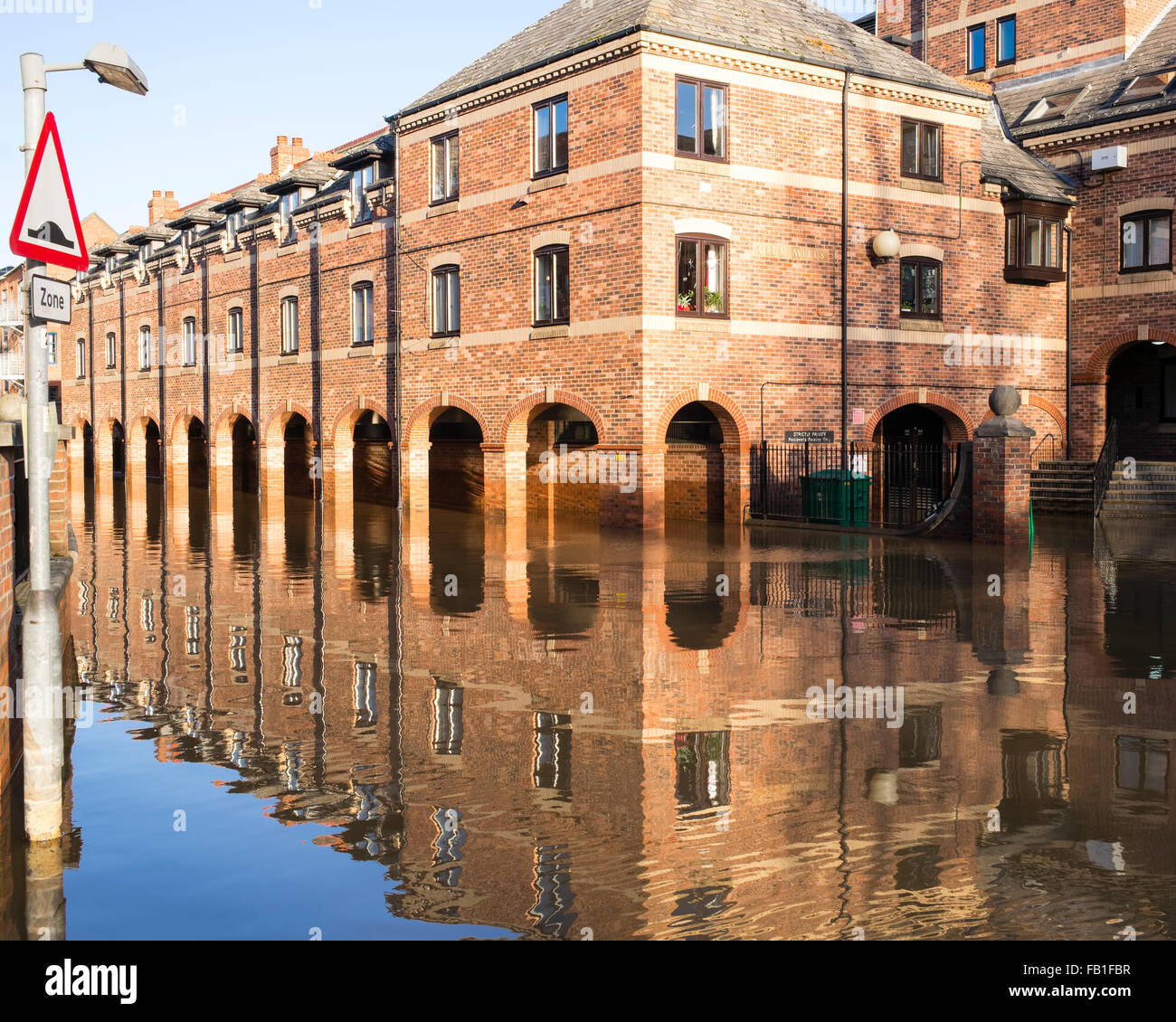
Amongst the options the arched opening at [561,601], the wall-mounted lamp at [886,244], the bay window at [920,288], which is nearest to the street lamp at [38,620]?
the arched opening at [561,601]

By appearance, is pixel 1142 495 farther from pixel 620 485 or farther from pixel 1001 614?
→ pixel 1001 614

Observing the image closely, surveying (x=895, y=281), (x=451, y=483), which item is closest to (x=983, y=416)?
(x=895, y=281)

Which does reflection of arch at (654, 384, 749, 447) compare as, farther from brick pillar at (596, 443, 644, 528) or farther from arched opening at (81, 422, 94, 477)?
arched opening at (81, 422, 94, 477)

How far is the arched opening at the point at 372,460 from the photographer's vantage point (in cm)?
3266

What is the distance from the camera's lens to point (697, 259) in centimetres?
2202

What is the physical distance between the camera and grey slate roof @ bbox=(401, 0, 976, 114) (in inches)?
855

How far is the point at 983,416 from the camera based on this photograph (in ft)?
86.9

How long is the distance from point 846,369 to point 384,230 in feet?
37.5

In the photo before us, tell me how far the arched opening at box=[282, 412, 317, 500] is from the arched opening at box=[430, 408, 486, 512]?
593 cm

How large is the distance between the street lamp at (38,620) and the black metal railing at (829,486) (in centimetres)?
1630

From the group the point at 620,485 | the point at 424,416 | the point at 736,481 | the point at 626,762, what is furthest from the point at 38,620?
the point at 424,416

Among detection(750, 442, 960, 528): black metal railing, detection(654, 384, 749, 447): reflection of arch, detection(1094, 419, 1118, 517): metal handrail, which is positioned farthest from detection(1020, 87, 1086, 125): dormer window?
detection(654, 384, 749, 447): reflection of arch

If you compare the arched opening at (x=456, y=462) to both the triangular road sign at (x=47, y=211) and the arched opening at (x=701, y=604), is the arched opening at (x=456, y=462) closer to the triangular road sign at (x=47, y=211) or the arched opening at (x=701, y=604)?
the arched opening at (x=701, y=604)
